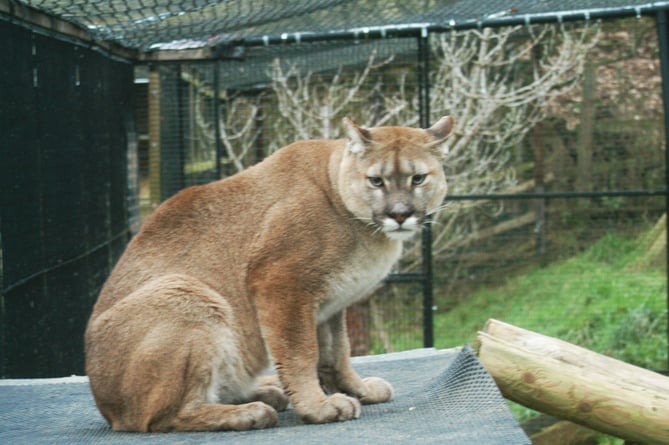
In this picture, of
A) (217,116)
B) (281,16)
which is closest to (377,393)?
(281,16)

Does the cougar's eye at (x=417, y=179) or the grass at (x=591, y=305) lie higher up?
the cougar's eye at (x=417, y=179)

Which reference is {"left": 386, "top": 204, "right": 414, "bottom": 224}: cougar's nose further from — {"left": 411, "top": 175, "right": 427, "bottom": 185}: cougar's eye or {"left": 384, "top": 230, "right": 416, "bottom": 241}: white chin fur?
{"left": 411, "top": 175, "right": 427, "bottom": 185}: cougar's eye

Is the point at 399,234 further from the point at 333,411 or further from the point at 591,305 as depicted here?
the point at 591,305

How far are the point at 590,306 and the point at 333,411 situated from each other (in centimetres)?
662

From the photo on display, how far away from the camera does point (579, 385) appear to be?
4340 mm

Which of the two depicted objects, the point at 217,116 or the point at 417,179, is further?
the point at 217,116

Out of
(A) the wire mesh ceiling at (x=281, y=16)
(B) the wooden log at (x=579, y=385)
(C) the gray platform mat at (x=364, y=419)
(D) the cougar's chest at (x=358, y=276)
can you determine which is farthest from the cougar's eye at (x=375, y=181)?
(A) the wire mesh ceiling at (x=281, y=16)

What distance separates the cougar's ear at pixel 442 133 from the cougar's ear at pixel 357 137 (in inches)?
13.5

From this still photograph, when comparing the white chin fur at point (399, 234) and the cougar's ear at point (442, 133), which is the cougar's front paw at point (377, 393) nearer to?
the white chin fur at point (399, 234)

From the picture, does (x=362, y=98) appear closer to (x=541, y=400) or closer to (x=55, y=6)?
(x=55, y=6)

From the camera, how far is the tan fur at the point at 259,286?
3973 mm

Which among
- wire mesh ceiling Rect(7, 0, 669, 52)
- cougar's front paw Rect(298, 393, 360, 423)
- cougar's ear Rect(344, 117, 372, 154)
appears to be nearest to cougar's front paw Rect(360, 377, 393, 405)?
cougar's front paw Rect(298, 393, 360, 423)

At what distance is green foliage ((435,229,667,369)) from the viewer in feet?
31.3

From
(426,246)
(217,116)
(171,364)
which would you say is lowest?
(171,364)
